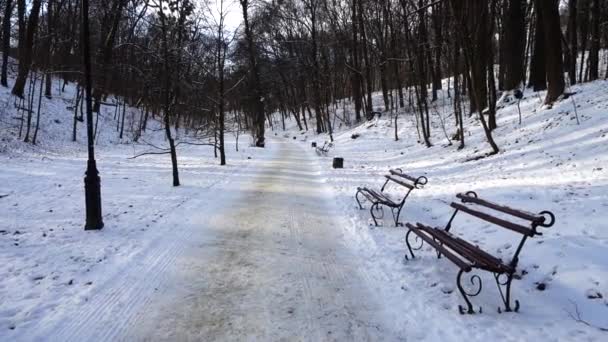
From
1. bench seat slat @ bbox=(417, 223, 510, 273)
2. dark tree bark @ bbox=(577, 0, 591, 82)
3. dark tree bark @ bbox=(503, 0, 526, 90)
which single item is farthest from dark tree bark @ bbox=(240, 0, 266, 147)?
dark tree bark @ bbox=(577, 0, 591, 82)

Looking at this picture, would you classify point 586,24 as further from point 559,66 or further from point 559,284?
point 559,284

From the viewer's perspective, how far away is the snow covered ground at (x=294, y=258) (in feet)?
14.0

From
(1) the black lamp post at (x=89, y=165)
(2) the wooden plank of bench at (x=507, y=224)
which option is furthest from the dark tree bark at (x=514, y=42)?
(1) the black lamp post at (x=89, y=165)

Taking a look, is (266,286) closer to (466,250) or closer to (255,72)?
(466,250)

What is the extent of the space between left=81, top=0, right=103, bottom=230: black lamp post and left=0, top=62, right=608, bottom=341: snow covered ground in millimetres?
298

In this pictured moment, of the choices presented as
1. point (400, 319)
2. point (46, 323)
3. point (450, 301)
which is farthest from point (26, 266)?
point (450, 301)

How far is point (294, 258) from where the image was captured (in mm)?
6281

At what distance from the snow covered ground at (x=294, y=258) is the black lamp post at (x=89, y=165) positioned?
11.8 inches

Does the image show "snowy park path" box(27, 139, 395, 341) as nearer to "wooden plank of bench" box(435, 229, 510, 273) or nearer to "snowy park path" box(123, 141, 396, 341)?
"snowy park path" box(123, 141, 396, 341)

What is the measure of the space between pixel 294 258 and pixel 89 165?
393cm

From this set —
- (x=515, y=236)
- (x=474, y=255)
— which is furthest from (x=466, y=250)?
(x=515, y=236)

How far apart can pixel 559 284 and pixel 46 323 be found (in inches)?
218

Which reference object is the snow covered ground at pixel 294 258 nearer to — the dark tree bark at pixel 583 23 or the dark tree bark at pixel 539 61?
Result: the dark tree bark at pixel 539 61

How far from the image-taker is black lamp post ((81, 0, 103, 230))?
706cm
